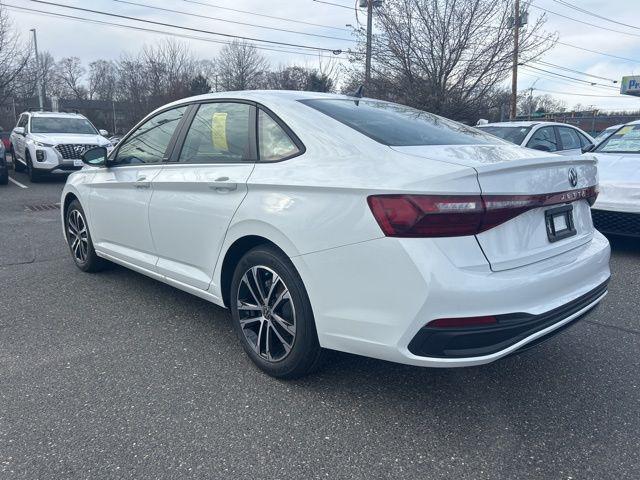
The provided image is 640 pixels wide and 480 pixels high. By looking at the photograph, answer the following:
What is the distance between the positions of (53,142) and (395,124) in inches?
463

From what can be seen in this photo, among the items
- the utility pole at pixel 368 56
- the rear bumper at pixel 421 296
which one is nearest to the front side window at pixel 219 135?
the rear bumper at pixel 421 296

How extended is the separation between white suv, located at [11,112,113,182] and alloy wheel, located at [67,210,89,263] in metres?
7.24

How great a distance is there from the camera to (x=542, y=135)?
336 inches

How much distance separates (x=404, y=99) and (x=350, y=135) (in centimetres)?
1519

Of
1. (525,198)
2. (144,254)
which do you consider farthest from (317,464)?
(144,254)

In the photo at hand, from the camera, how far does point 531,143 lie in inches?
324

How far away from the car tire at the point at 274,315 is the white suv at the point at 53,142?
1003 centimetres

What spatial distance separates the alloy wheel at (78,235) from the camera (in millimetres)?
4895

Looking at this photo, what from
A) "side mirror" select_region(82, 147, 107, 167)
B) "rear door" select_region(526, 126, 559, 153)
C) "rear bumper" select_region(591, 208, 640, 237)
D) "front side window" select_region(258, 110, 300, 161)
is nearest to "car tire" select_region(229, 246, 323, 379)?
"front side window" select_region(258, 110, 300, 161)

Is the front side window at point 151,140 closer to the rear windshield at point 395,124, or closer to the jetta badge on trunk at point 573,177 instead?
the rear windshield at point 395,124

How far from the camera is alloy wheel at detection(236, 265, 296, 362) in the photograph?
278 centimetres

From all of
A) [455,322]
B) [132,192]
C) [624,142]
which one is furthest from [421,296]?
[624,142]

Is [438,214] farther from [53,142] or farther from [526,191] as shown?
[53,142]

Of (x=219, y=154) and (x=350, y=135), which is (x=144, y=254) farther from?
(x=350, y=135)
